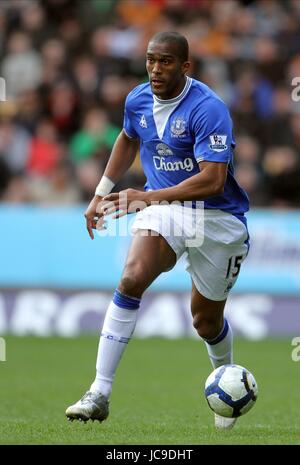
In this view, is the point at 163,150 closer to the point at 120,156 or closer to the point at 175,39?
the point at 120,156

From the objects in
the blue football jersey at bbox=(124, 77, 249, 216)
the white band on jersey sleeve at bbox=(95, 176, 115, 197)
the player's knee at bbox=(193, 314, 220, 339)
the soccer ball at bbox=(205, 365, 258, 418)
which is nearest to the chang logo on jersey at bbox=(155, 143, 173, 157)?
the blue football jersey at bbox=(124, 77, 249, 216)

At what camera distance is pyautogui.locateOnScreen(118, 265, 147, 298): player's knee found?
6.87 m

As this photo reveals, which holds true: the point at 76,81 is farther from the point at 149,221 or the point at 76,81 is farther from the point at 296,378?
the point at 149,221

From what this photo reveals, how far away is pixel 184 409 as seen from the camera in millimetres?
8180

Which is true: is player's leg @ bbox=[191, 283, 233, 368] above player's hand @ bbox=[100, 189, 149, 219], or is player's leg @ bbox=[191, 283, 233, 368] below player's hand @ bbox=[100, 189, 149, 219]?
below

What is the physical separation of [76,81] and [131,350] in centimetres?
493

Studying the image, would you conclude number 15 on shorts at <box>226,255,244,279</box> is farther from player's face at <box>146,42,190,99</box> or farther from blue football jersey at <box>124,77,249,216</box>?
player's face at <box>146,42,190,99</box>

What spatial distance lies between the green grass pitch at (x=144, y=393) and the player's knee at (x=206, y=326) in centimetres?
58

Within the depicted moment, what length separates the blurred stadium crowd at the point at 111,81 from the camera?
15.1 meters

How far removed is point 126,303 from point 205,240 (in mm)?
735

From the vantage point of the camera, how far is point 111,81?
15.9 m

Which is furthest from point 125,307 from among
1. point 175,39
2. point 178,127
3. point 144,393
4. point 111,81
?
point 111,81

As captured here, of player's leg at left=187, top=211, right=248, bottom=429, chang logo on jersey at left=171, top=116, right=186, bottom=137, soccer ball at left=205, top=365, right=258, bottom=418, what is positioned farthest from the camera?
player's leg at left=187, top=211, right=248, bottom=429

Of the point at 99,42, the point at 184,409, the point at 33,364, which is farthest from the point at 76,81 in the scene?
the point at 184,409
